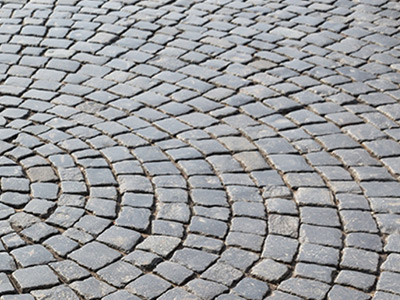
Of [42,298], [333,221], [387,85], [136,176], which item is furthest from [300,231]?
[387,85]

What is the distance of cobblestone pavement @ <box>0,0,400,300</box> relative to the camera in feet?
13.6

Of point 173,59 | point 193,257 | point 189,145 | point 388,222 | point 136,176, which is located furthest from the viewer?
point 173,59

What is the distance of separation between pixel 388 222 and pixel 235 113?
172 centimetres

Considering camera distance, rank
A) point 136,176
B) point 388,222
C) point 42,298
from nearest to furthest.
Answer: point 42,298 < point 388,222 < point 136,176

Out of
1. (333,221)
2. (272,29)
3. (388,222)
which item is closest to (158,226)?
(333,221)

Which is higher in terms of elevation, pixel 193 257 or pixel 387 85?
pixel 193 257

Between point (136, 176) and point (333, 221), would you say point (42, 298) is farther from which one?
point (333, 221)

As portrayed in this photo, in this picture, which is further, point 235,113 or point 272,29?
point 272,29

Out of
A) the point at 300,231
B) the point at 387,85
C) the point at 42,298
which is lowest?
the point at 387,85

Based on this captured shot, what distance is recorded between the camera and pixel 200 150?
17.5 feet

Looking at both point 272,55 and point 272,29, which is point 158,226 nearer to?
point 272,55

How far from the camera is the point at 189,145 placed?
5.40 meters

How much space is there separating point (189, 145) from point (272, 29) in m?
2.39

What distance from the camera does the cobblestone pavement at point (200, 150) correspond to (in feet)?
13.6
